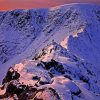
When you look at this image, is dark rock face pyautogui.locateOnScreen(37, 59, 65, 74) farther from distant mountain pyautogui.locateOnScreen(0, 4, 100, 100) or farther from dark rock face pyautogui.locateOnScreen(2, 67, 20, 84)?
dark rock face pyautogui.locateOnScreen(2, 67, 20, 84)

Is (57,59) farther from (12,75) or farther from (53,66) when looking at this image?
(12,75)

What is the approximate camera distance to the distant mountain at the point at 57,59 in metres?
41.2

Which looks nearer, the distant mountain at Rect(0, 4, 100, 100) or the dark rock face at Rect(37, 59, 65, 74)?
the distant mountain at Rect(0, 4, 100, 100)

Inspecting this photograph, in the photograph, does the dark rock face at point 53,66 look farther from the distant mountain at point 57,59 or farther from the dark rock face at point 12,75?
the dark rock face at point 12,75

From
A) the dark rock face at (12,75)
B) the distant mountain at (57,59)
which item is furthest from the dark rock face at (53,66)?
the dark rock face at (12,75)

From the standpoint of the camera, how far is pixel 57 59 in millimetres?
63250

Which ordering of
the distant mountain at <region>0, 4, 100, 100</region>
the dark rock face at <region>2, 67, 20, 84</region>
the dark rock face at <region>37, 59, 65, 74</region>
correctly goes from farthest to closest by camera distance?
the dark rock face at <region>37, 59, 65, 74</region>
the dark rock face at <region>2, 67, 20, 84</region>
the distant mountain at <region>0, 4, 100, 100</region>

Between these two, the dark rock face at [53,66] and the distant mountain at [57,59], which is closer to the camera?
the distant mountain at [57,59]

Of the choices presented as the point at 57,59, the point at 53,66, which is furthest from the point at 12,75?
the point at 57,59

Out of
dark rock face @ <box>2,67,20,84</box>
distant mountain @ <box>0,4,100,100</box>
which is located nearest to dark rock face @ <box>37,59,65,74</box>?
distant mountain @ <box>0,4,100,100</box>

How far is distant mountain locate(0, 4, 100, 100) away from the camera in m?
41.2

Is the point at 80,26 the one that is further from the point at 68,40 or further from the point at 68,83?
the point at 68,83

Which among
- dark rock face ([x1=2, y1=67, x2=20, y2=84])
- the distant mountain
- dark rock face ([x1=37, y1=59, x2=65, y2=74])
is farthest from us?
dark rock face ([x1=37, y1=59, x2=65, y2=74])

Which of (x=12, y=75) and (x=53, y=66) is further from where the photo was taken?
(x=53, y=66)
